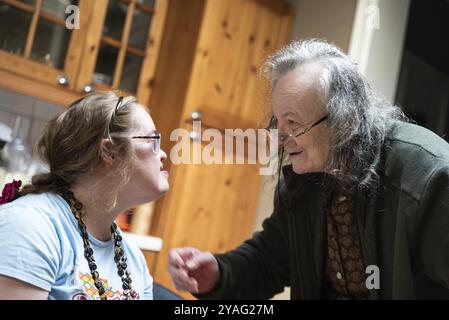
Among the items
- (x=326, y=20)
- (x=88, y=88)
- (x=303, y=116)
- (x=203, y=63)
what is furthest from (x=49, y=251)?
(x=326, y=20)

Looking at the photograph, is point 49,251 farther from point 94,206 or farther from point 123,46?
point 123,46

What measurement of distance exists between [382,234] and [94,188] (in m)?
0.65

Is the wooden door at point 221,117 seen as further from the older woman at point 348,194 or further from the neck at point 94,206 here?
the neck at point 94,206

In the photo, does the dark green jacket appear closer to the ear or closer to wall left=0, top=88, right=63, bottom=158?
the ear

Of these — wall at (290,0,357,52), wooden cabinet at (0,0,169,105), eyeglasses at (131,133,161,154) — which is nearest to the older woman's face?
eyeglasses at (131,133,161,154)

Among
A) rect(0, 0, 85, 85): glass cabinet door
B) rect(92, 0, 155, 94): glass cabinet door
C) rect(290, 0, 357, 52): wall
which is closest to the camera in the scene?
rect(0, 0, 85, 85): glass cabinet door

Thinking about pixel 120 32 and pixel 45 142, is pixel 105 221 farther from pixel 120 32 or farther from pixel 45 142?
pixel 120 32

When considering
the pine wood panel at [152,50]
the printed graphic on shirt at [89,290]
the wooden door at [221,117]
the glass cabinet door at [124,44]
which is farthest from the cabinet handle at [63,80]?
the printed graphic on shirt at [89,290]

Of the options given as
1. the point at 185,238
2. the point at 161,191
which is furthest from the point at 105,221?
the point at 185,238

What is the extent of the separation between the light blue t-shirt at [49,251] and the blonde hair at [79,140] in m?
0.06

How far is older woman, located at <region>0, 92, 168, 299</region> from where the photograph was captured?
0.90 meters

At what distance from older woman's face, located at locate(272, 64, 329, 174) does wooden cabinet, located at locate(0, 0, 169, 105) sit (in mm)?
1010

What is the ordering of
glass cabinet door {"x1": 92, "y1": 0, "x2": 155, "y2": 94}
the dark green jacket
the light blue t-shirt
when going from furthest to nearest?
glass cabinet door {"x1": 92, "y1": 0, "x2": 155, "y2": 94}
the dark green jacket
the light blue t-shirt

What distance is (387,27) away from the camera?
2.31 metres
